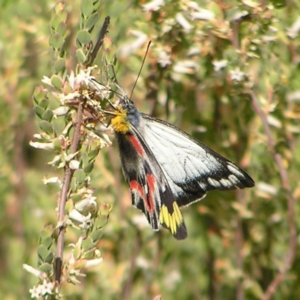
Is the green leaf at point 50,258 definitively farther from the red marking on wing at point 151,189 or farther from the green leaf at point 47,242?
the red marking on wing at point 151,189

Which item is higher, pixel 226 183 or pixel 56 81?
pixel 56 81

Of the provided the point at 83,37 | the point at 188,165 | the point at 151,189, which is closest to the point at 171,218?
the point at 151,189

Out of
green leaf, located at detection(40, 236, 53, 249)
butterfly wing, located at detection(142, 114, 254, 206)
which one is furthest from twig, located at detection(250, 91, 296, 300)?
green leaf, located at detection(40, 236, 53, 249)

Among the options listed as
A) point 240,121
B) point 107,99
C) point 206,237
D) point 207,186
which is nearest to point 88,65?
point 107,99

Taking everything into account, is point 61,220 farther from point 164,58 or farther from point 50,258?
point 164,58

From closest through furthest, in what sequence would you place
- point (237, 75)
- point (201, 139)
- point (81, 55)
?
1. point (81, 55)
2. point (237, 75)
3. point (201, 139)
